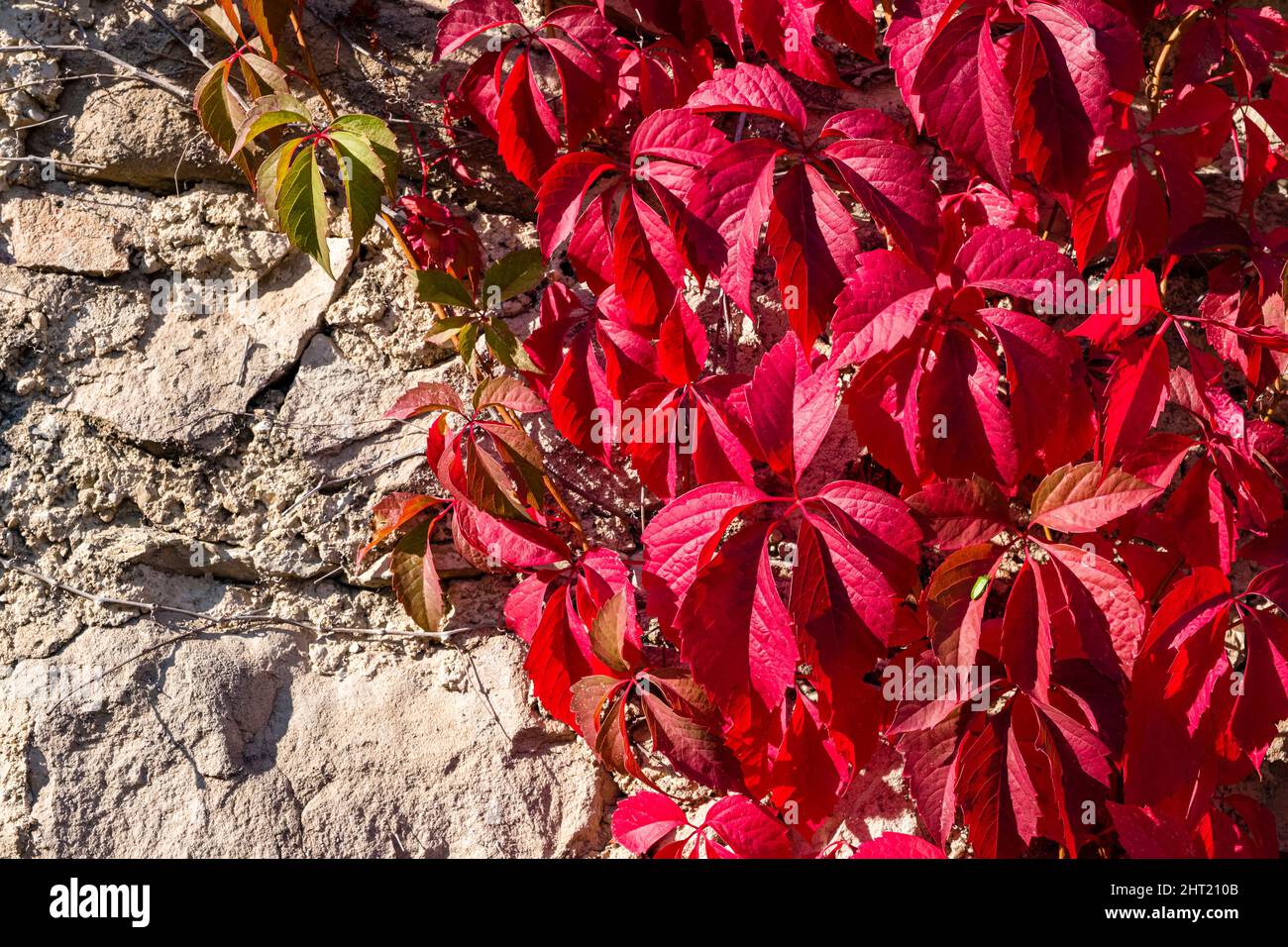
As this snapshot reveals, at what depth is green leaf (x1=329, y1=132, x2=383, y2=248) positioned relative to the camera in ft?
4.53

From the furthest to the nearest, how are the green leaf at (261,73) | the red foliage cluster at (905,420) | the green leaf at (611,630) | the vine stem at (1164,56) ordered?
the vine stem at (1164,56) < the green leaf at (261,73) < the green leaf at (611,630) < the red foliage cluster at (905,420)

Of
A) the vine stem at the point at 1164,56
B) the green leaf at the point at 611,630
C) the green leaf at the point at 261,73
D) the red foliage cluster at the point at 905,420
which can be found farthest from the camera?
the vine stem at the point at 1164,56

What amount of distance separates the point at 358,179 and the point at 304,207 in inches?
3.4

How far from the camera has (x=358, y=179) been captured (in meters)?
1.39

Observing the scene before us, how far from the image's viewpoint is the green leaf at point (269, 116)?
1386mm

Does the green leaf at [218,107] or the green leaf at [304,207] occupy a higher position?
the green leaf at [218,107]

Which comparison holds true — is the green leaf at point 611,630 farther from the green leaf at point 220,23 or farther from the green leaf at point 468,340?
the green leaf at point 220,23

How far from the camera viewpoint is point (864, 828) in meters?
1.58

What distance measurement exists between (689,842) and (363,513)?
77 cm

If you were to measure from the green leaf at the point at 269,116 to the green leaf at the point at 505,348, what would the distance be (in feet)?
1.29

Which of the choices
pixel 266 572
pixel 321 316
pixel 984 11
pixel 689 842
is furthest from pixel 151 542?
pixel 984 11
